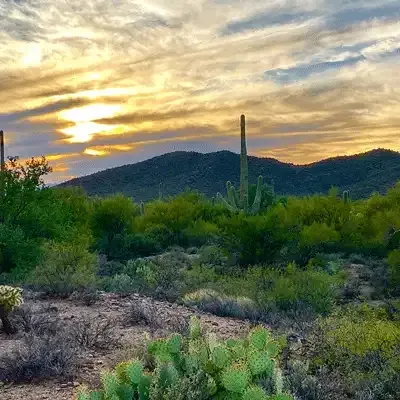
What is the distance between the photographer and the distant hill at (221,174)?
7850cm

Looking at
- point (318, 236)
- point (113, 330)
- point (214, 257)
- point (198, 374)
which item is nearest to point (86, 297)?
point (113, 330)

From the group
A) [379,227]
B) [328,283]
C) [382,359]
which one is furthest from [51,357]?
[379,227]

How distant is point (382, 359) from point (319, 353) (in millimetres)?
880

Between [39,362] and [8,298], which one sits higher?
[8,298]

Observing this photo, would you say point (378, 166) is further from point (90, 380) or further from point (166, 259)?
point (90, 380)

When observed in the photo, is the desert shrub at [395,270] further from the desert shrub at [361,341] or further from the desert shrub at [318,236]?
the desert shrub at [361,341]

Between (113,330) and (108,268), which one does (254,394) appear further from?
(108,268)

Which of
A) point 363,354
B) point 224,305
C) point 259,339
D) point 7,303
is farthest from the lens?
point 224,305

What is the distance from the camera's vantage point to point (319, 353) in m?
8.93

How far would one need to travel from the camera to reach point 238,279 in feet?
57.9

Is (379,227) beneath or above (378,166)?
beneath

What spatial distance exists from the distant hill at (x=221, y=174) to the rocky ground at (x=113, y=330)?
61.3 metres

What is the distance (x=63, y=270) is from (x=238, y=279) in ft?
15.0

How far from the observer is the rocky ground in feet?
25.4
